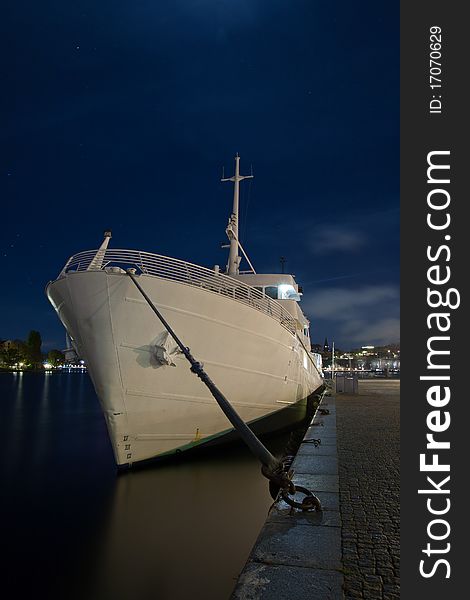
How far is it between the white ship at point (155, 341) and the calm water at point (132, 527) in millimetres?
895

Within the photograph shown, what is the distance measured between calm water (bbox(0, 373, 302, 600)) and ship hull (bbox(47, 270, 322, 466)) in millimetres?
853

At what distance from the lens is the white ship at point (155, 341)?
341 inches

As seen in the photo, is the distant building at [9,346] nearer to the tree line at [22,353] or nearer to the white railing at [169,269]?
the tree line at [22,353]

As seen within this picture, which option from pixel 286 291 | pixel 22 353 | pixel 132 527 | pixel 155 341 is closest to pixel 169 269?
pixel 155 341

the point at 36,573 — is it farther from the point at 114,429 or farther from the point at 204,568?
the point at 114,429

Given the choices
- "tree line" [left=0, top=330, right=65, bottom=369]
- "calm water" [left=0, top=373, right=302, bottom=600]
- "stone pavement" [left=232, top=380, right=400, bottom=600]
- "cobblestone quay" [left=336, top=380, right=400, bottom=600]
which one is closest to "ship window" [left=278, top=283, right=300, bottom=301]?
"calm water" [left=0, top=373, right=302, bottom=600]

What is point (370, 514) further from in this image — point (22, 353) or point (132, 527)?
point (22, 353)

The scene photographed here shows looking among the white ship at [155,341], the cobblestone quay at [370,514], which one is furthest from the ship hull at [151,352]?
the cobblestone quay at [370,514]

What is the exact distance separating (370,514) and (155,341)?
5.52 meters

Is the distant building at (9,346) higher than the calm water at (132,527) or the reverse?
higher

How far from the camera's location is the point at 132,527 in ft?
23.0

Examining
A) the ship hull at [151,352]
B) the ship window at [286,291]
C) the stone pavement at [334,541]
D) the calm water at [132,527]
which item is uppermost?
the ship window at [286,291]

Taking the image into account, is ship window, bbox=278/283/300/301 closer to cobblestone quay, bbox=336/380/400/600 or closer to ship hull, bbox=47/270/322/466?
ship hull, bbox=47/270/322/466

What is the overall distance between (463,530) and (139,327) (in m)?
6.66
